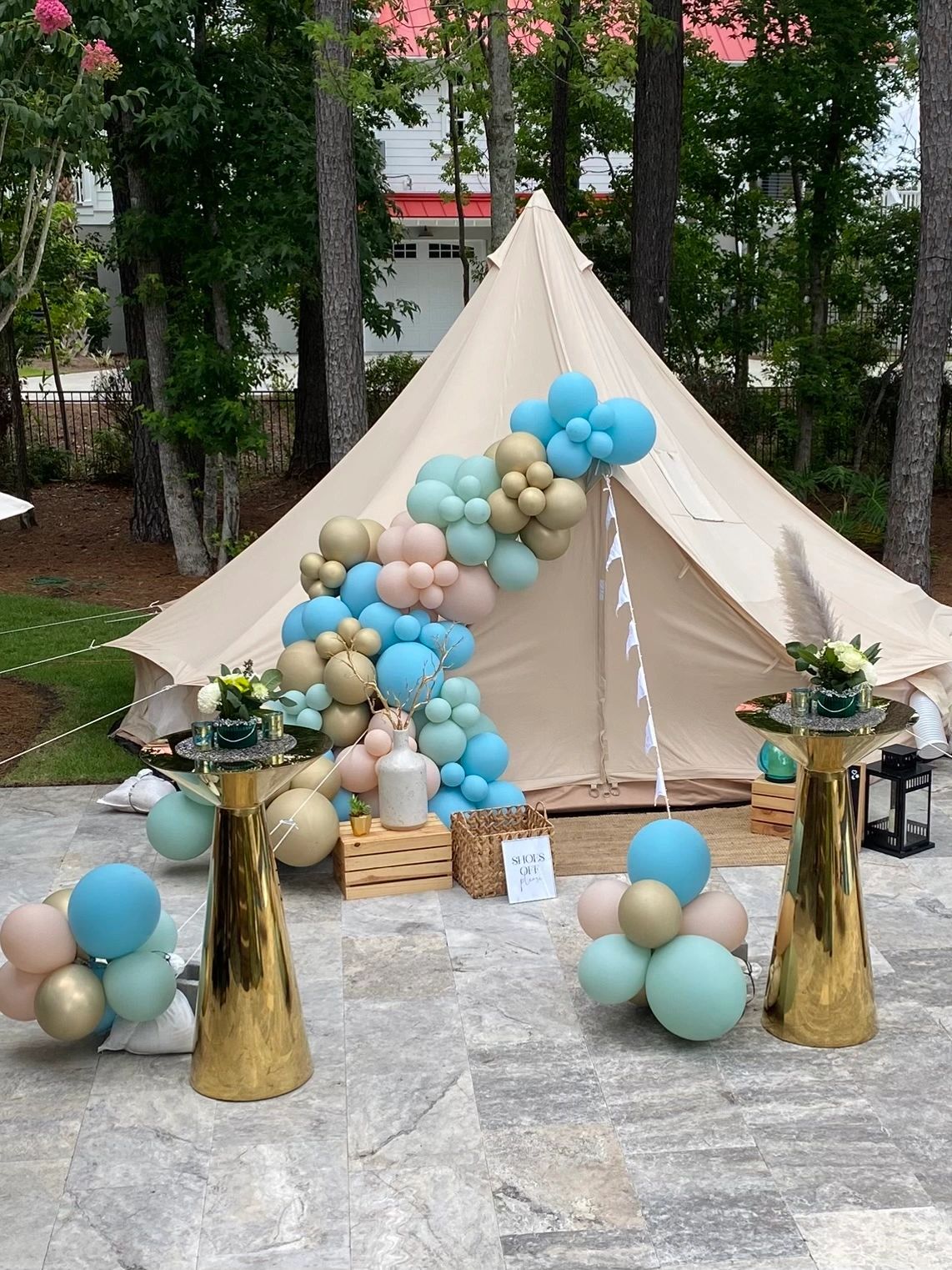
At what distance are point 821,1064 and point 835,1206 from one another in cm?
73

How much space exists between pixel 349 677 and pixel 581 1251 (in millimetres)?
2787

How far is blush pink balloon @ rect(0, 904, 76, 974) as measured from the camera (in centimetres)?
407

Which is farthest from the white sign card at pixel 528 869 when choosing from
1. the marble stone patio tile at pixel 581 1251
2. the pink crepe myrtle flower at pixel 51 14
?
the pink crepe myrtle flower at pixel 51 14

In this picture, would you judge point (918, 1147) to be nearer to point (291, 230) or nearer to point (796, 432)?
point (291, 230)

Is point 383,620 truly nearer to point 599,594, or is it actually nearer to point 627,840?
point 599,594

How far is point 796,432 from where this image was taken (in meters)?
13.6

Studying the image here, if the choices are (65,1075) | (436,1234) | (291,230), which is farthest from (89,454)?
(436,1234)

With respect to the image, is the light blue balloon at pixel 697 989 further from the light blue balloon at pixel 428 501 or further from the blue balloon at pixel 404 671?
the light blue balloon at pixel 428 501

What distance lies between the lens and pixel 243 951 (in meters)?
3.95

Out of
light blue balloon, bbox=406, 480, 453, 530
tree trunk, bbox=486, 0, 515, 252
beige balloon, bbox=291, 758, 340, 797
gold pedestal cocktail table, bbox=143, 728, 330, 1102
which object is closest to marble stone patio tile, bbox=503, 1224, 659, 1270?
gold pedestal cocktail table, bbox=143, 728, 330, 1102

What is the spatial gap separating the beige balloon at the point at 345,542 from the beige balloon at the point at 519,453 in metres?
0.65

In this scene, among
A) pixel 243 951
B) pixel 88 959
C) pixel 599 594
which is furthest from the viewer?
pixel 599 594

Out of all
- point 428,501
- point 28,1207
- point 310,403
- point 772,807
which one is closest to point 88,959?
point 28,1207

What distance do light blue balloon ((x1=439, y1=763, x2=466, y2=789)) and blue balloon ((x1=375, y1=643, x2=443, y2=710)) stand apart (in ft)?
0.97
